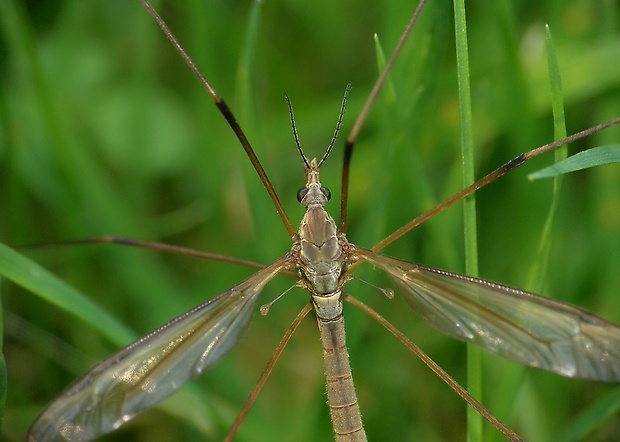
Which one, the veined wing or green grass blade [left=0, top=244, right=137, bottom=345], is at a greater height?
green grass blade [left=0, top=244, right=137, bottom=345]

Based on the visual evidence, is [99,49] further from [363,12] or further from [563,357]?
[563,357]

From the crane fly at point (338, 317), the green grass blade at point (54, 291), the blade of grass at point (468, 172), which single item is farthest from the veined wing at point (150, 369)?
the blade of grass at point (468, 172)

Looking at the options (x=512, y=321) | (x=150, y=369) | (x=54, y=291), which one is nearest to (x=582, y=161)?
(x=512, y=321)

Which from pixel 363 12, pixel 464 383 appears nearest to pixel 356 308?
pixel 464 383

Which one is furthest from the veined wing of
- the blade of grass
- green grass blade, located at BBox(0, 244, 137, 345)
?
the blade of grass

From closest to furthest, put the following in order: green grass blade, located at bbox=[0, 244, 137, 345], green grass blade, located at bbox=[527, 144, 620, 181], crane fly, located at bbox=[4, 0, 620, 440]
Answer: green grass blade, located at bbox=[527, 144, 620, 181] < crane fly, located at bbox=[4, 0, 620, 440] < green grass blade, located at bbox=[0, 244, 137, 345]

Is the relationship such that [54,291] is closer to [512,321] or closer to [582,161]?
[512,321]

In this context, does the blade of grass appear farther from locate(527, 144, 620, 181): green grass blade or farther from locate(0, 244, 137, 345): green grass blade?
locate(0, 244, 137, 345): green grass blade
